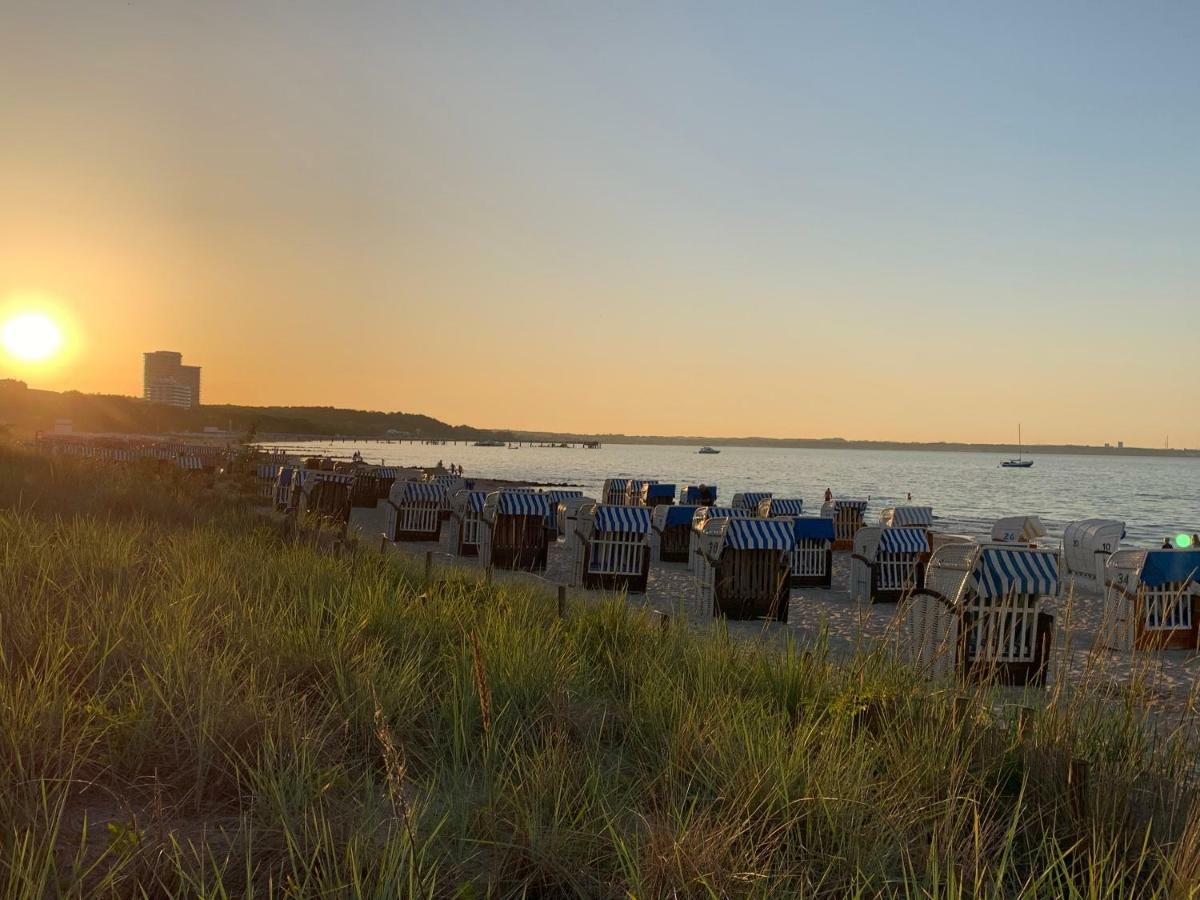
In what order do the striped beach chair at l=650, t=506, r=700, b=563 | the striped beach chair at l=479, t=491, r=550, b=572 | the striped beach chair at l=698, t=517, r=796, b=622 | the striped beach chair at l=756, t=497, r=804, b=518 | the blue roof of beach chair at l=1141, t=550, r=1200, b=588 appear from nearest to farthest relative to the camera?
the blue roof of beach chair at l=1141, t=550, r=1200, b=588, the striped beach chair at l=698, t=517, r=796, b=622, the striped beach chair at l=479, t=491, r=550, b=572, the striped beach chair at l=650, t=506, r=700, b=563, the striped beach chair at l=756, t=497, r=804, b=518

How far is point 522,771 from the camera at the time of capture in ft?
11.4

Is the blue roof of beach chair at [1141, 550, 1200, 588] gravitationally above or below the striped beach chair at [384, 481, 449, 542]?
above

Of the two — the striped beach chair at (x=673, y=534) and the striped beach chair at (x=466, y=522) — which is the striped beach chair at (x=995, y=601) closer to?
the striped beach chair at (x=673, y=534)

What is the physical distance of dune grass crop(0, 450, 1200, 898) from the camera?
108 inches

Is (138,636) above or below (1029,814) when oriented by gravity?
above

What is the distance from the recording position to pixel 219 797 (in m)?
3.41

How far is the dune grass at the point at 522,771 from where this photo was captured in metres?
2.76

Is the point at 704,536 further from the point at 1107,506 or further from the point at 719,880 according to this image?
the point at 1107,506

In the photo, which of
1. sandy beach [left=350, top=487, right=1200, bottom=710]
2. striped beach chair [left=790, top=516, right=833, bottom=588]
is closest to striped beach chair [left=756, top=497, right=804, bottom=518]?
sandy beach [left=350, top=487, right=1200, bottom=710]

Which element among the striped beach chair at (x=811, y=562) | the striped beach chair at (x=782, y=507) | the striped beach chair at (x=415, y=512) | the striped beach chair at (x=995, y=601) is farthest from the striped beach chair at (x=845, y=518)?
the striped beach chair at (x=995, y=601)

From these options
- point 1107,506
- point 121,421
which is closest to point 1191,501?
point 1107,506

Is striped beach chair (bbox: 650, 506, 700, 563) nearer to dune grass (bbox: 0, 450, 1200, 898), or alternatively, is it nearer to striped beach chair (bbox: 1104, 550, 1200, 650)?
striped beach chair (bbox: 1104, 550, 1200, 650)

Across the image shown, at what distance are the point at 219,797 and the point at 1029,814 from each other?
3019 mm

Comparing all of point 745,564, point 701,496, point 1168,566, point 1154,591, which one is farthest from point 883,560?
point 701,496
